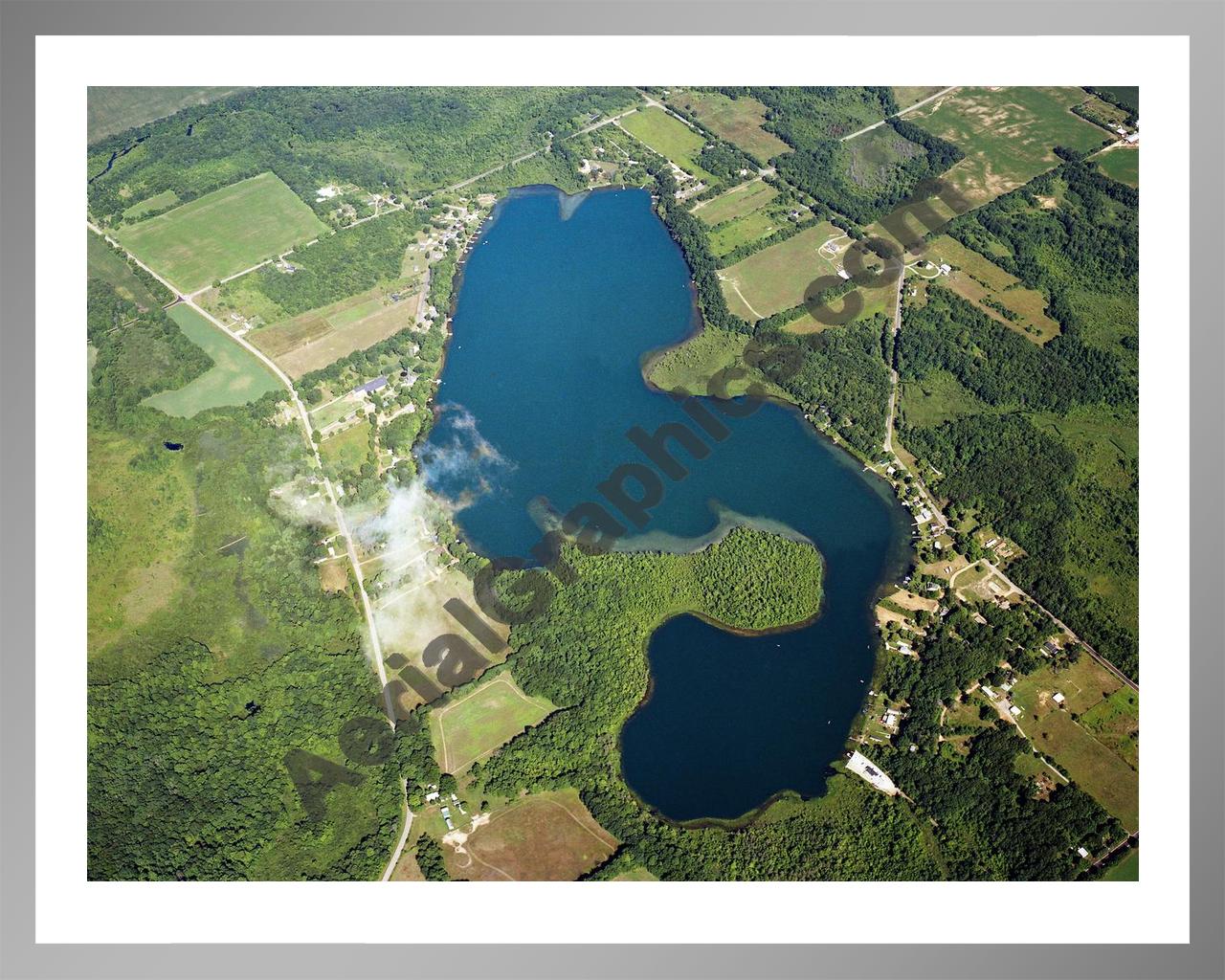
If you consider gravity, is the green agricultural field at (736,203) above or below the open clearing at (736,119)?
below

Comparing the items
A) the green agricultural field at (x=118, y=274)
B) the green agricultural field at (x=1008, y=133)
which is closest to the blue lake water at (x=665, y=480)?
the green agricultural field at (x=118, y=274)

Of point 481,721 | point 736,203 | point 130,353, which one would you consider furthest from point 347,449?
point 736,203

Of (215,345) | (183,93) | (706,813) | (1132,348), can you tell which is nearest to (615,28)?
(706,813)

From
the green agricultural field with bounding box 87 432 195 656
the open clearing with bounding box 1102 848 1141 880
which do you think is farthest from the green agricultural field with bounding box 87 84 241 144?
the open clearing with bounding box 1102 848 1141 880

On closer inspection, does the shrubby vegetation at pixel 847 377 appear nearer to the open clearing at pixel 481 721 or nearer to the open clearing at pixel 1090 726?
the open clearing at pixel 1090 726

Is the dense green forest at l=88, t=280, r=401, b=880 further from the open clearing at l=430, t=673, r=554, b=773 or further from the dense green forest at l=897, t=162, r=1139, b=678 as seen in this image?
the dense green forest at l=897, t=162, r=1139, b=678

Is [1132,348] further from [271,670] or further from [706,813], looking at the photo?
[271,670]
